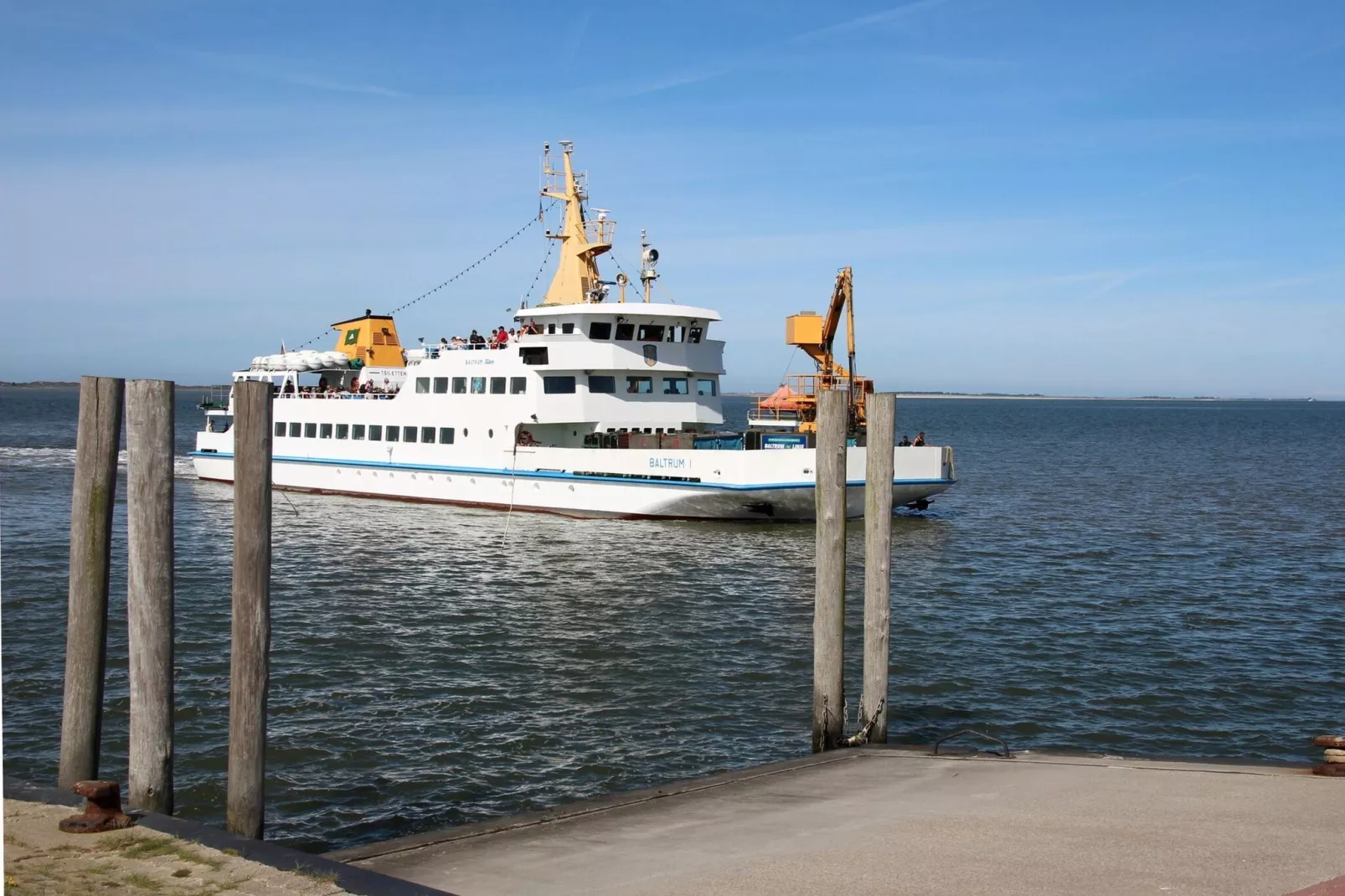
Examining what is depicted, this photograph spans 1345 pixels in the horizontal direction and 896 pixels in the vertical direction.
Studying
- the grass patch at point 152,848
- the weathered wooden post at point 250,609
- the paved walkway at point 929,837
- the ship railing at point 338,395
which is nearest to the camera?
the paved walkway at point 929,837

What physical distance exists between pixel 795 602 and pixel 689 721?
715 cm

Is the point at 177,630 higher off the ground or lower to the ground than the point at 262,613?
lower

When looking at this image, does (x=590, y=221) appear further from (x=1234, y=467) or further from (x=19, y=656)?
(x=1234, y=467)

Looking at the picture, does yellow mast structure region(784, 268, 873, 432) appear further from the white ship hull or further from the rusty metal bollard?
the rusty metal bollard

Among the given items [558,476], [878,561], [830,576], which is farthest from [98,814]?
[558,476]

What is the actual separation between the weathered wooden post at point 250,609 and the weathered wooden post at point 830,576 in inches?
181

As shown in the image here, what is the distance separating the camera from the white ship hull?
26.9 m

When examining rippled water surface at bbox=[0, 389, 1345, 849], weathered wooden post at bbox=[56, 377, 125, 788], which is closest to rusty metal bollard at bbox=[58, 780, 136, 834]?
weathered wooden post at bbox=[56, 377, 125, 788]

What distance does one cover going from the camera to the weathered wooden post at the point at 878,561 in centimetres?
984

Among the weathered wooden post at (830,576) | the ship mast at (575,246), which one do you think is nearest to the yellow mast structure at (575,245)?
the ship mast at (575,246)

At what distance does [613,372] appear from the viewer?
98.0ft

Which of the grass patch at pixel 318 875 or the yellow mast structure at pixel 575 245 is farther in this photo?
the yellow mast structure at pixel 575 245

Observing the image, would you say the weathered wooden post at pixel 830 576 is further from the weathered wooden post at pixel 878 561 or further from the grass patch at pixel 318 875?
the grass patch at pixel 318 875

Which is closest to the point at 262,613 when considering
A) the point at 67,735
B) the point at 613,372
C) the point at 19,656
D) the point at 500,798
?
the point at 67,735
